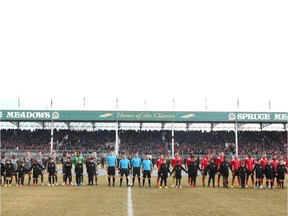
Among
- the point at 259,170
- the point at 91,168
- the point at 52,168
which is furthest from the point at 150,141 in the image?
the point at 259,170

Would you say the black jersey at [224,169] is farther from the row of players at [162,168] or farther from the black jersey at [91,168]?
the black jersey at [91,168]

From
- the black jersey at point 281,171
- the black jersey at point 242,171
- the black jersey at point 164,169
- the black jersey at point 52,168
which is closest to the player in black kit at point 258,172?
the black jersey at point 242,171

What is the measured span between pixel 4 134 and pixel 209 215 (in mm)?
57135

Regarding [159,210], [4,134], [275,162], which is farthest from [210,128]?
[159,210]

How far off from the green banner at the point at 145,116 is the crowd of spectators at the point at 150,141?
5.83 metres

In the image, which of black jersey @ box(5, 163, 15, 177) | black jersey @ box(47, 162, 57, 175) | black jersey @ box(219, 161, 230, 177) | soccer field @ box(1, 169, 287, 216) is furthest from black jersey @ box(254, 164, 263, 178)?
black jersey @ box(5, 163, 15, 177)

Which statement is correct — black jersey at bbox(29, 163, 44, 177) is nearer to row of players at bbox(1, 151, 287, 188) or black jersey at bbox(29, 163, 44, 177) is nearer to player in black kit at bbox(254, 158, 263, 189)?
row of players at bbox(1, 151, 287, 188)

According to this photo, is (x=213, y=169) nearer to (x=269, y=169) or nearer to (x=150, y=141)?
(x=269, y=169)

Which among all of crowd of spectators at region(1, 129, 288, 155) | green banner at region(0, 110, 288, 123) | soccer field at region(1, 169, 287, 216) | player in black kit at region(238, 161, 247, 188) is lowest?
soccer field at region(1, 169, 287, 216)

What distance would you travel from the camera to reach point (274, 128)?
6334cm

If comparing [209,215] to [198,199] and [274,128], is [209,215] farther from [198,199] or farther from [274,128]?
[274,128]

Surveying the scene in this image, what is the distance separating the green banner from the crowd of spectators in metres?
5.83

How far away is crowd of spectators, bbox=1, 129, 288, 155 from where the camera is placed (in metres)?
60.5

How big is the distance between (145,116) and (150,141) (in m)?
9.65
